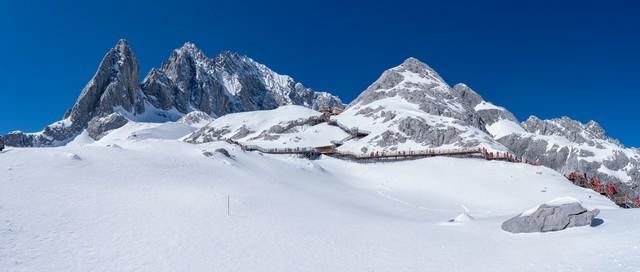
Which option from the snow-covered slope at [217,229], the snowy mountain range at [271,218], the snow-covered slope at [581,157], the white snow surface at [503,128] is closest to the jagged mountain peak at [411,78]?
the white snow surface at [503,128]

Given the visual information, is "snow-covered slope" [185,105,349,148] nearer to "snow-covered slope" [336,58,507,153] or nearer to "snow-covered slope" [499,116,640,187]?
"snow-covered slope" [336,58,507,153]

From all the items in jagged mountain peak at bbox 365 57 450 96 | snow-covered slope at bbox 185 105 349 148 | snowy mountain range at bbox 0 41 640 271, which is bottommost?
snowy mountain range at bbox 0 41 640 271

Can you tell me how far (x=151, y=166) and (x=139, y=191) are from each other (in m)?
7.69

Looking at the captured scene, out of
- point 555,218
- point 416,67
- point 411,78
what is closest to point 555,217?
point 555,218

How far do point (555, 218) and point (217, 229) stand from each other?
17.9 m

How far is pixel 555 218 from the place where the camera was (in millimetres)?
23156

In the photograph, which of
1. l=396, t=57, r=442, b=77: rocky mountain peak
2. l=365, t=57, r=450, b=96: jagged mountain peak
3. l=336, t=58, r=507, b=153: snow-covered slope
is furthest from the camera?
l=396, t=57, r=442, b=77: rocky mountain peak

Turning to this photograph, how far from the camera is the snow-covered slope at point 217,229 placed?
16.7 meters

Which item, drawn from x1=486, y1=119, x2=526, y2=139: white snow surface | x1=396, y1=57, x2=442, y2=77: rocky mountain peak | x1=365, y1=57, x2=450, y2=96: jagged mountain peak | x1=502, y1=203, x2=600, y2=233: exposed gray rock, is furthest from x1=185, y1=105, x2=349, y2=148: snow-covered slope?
x1=486, y1=119, x2=526, y2=139: white snow surface

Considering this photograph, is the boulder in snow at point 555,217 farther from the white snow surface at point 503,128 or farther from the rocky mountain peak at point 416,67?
the white snow surface at point 503,128

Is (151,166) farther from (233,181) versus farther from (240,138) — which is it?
(240,138)

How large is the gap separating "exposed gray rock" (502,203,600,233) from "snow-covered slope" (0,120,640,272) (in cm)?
67

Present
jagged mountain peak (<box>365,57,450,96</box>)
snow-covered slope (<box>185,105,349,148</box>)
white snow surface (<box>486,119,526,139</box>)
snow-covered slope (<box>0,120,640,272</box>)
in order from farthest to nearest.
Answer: white snow surface (<box>486,119,526,139</box>)
jagged mountain peak (<box>365,57,450,96</box>)
snow-covered slope (<box>185,105,349,148</box>)
snow-covered slope (<box>0,120,640,272</box>)

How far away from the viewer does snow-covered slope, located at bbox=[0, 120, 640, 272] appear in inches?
658
